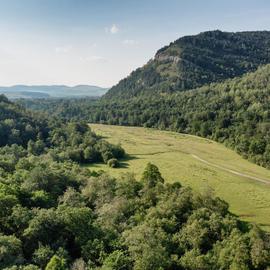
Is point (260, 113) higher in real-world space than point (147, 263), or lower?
higher

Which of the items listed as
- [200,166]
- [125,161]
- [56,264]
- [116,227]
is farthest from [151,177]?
[125,161]

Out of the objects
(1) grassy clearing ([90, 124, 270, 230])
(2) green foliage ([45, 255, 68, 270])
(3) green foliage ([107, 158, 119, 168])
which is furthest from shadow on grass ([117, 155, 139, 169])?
(2) green foliage ([45, 255, 68, 270])

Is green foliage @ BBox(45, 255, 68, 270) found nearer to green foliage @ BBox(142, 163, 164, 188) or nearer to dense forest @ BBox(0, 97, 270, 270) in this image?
dense forest @ BBox(0, 97, 270, 270)

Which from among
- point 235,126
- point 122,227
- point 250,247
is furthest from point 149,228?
point 235,126

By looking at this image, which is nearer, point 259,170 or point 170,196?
point 170,196

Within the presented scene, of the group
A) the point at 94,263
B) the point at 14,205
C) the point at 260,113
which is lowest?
the point at 94,263

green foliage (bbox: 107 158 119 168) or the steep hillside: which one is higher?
the steep hillside

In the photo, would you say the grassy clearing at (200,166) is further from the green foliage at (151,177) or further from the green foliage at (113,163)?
the green foliage at (151,177)

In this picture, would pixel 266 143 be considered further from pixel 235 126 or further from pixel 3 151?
pixel 3 151
